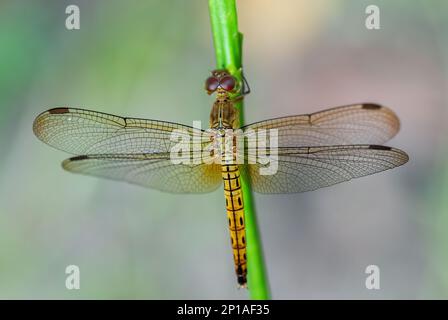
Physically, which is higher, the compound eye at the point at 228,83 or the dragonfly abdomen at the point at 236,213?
the compound eye at the point at 228,83

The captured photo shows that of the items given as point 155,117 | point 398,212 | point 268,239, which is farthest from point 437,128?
point 155,117

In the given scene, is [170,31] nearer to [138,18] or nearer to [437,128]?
[138,18]

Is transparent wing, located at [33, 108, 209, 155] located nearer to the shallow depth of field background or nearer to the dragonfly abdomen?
the dragonfly abdomen

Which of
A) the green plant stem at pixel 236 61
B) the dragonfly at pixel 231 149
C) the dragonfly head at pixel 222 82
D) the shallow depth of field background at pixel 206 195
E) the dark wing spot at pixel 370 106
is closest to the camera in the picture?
the green plant stem at pixel 236 61

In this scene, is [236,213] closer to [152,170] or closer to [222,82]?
[152,170]

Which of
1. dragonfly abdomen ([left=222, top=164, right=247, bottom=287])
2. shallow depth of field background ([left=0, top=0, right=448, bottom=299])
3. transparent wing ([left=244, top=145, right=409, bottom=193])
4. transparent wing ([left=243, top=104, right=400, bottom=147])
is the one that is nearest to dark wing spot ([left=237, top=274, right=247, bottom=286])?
dragonfly abdomen ([left=222, top=164, right=247, bottom=287])

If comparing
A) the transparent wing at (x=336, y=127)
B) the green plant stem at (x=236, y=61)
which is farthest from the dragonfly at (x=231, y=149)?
the green plant stem at (x=236, y=61)

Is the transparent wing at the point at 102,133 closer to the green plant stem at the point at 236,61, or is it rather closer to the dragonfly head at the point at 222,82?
the dragonfly head at the point at 222,82
